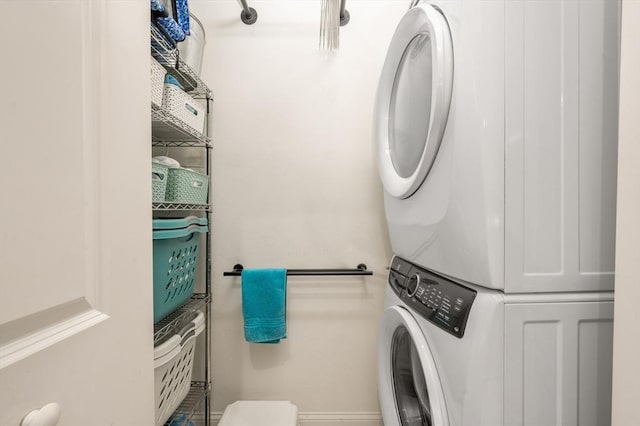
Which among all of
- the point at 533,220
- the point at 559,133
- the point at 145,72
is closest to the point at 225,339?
the point at 145,72

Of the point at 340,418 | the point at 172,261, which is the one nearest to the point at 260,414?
the point at 340,418

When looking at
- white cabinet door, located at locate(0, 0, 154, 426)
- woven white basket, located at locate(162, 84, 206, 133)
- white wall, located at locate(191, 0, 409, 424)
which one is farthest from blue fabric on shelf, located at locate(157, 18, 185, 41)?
white wall, located at locate(191, 0, 409, 424)

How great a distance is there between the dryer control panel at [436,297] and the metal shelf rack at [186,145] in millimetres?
778

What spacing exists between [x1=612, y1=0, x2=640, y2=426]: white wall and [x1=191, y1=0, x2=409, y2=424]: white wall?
0.94 meters

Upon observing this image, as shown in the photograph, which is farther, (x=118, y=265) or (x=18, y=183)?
(x=118, y=265)

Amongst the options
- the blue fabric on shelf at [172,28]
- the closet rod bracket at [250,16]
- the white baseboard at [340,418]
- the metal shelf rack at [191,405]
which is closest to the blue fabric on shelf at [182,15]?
the blue fabric on shelf at [172,28]

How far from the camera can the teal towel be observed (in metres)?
1.33

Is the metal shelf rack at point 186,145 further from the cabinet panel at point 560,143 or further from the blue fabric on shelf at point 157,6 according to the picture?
the cabinet panel at point 560,143

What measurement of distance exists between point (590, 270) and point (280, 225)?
1110mm

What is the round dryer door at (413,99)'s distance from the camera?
0.70m

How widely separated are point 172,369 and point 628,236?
1.27m

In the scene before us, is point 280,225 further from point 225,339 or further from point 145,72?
point 145,72

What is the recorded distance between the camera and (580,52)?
625 mm

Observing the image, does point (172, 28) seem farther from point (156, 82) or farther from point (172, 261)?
point (172, 261)
